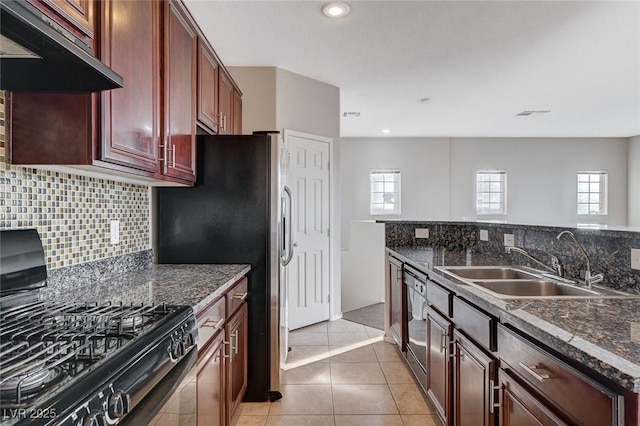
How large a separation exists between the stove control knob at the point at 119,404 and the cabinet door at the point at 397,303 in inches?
84.0

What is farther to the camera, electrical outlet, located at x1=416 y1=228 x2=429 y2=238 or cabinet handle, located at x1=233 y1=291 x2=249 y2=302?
electrical outlet, located at x1=416 y1=228 x2=429 y2=238

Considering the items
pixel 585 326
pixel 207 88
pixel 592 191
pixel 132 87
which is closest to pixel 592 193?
pixel 592 191

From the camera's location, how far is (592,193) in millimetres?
7621

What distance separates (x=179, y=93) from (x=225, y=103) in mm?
954

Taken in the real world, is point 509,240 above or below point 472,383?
above

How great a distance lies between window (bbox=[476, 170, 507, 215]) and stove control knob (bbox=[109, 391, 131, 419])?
7742 millimetres

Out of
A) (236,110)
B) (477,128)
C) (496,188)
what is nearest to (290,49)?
(236,110)

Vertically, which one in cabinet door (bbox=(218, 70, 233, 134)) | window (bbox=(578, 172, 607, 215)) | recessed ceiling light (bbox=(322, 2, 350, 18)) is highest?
recessed ceiling light (bbox=(322, 2, 350, 18))

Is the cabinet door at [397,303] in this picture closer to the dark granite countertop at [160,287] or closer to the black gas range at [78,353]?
the dark granite countertop at [160,287]

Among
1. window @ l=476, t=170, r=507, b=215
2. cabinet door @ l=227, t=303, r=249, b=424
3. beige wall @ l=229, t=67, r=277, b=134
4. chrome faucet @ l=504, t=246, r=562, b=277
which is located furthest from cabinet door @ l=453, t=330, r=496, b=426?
window @ l=476, t=170, r=507, b=215

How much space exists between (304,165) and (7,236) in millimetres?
2889

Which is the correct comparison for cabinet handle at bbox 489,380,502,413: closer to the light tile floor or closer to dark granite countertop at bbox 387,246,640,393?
dark granite countertop at bbox 387,246,640,393

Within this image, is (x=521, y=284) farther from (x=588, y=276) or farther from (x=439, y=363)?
(x=439, y=363)

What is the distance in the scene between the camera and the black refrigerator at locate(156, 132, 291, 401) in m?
2.18
